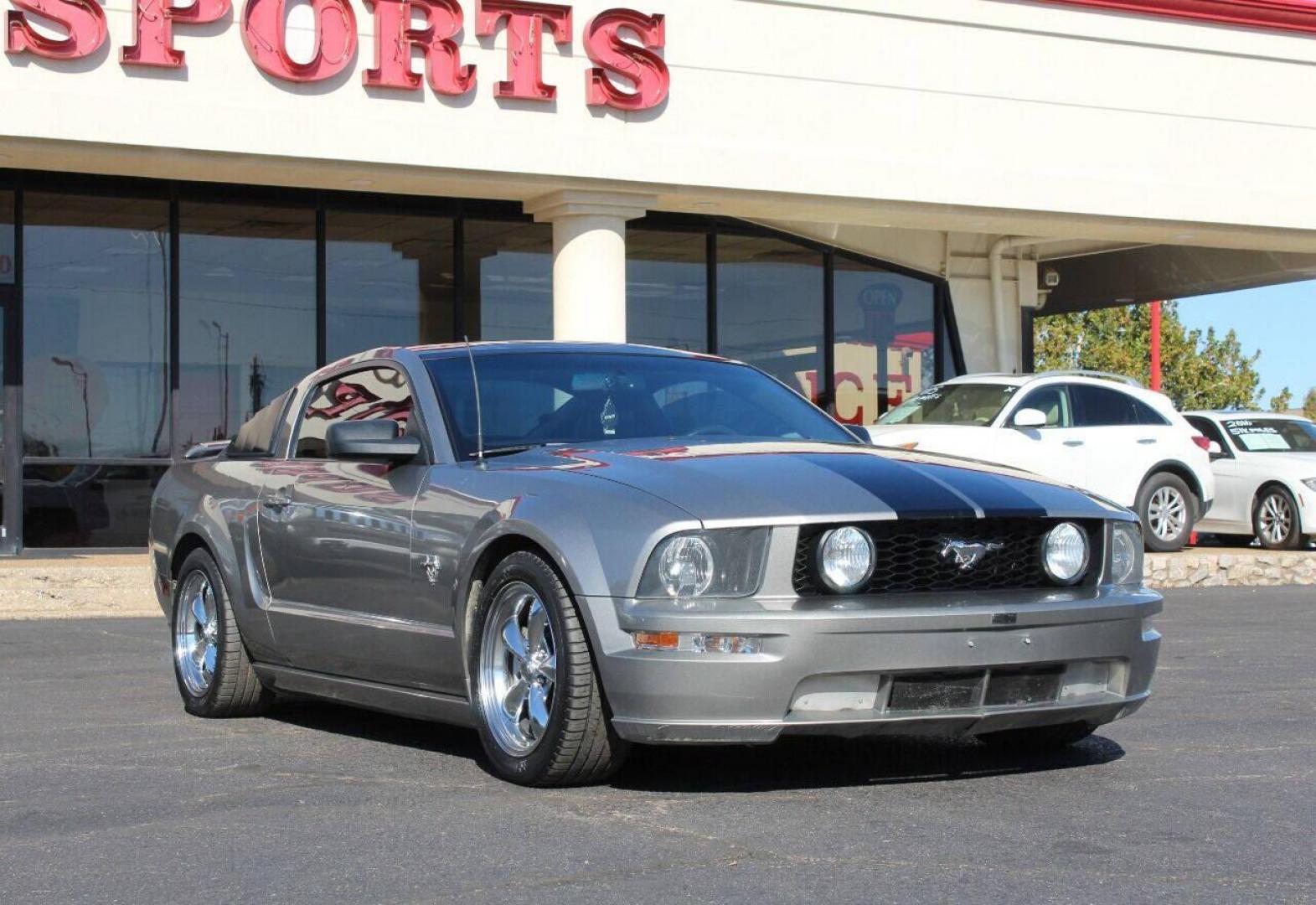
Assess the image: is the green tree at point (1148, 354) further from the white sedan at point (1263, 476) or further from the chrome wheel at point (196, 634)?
the chrome wheel at point (196, 634)

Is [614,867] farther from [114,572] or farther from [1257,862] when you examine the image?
[114,572]

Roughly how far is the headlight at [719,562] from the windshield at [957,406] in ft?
37.2

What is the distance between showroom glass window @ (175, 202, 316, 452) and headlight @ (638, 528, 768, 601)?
42.5 ft

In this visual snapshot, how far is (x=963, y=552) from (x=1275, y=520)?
594 inches

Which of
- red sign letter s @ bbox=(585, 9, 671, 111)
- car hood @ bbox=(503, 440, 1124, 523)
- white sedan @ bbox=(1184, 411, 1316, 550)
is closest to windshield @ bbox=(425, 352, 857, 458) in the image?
car hood @ bbox=(503, 440, 1124, 523)

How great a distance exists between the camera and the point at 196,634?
26.1ft

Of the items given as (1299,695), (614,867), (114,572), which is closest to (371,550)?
(614,867)

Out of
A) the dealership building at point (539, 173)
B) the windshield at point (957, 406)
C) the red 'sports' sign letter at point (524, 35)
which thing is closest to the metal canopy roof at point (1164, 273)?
the dealership building at point (539, 173)

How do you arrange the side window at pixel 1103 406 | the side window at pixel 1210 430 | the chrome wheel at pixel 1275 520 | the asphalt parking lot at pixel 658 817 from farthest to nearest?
the side window at pixel 1210 430 < the chrome wheel at pixel 1275 520 < the side window at pixel 1103 406 < the asphalt parking lot at pixel 658 817

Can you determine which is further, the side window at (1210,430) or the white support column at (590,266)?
the side window at (1210,430)

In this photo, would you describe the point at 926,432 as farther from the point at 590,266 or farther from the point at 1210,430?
the point at 1210,430

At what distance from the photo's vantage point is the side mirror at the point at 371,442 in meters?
6.36

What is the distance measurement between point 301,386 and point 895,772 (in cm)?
320

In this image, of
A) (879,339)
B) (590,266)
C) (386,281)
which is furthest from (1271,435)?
(386,281)
